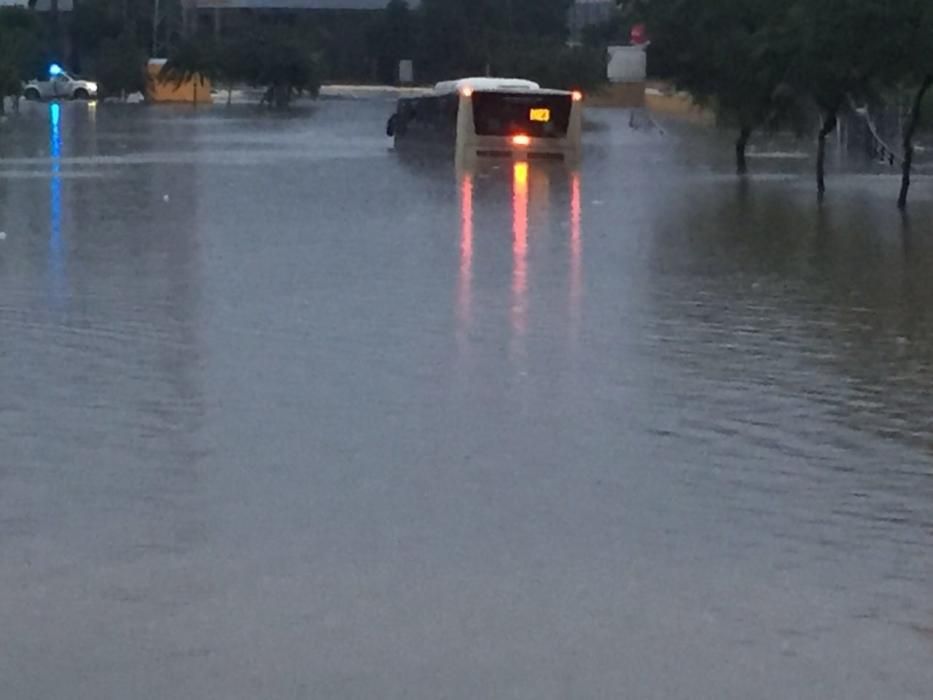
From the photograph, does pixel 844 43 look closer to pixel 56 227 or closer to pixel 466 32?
pixel 56 227

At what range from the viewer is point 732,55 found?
37.7m

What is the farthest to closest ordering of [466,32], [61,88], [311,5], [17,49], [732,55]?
[311,5], [466,32], [61,88], [17,49], [732,55]

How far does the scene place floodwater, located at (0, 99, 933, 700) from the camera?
789 cm

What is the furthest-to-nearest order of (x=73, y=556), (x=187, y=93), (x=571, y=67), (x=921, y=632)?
A: (x=187, y=93)
(x=571, y=67)
(x=73, y=556)
(x=921, y=632)

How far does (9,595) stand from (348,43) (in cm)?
12307

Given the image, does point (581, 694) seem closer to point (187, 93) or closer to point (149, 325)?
point (149, 325)

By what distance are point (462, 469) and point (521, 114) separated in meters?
41.5

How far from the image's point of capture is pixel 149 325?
16688 millimetres

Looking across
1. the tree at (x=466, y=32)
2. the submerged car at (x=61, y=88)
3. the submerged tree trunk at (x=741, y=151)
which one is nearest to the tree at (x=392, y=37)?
the tree at (x=466, y=32)

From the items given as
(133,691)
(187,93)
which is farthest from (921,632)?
(187,93)

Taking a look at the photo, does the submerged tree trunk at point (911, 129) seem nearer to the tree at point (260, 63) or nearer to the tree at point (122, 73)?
the tree at point (260, 63)

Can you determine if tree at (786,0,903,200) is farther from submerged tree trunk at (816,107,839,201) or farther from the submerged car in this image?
the submerged car

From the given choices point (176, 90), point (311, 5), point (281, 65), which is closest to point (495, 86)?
point (281, 65)

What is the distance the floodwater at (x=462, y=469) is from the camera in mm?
7895
